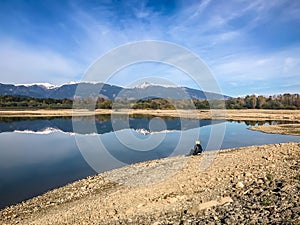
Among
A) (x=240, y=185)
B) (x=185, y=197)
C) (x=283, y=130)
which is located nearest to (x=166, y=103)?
(x=283, y=130)

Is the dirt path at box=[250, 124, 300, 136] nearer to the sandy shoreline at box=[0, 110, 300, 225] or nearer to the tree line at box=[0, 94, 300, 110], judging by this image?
the sandy shoreline at box=[0, 110, 300, 225]

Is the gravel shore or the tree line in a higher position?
the tree line

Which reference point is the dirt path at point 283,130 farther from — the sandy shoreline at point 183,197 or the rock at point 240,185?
the rock at point 240,185

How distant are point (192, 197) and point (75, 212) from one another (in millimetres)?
4833

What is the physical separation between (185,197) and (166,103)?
109793mm

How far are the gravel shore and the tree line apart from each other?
98.8 meters

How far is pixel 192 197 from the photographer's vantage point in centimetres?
1140

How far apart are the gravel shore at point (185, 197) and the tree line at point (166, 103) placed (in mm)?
98763

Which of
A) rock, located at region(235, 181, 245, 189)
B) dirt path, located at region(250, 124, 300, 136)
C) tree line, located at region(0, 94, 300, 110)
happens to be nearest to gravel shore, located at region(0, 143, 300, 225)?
rock, located at region(235, 181, 245, 189)

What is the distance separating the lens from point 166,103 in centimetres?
12088

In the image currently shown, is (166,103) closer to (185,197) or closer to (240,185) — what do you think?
(240,185)

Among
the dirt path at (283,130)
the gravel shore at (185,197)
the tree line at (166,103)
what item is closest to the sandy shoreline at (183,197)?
the gravel shore at (185,197)

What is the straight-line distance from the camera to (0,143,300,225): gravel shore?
909 centimetres

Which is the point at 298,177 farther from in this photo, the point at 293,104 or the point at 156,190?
the point at 293,104
